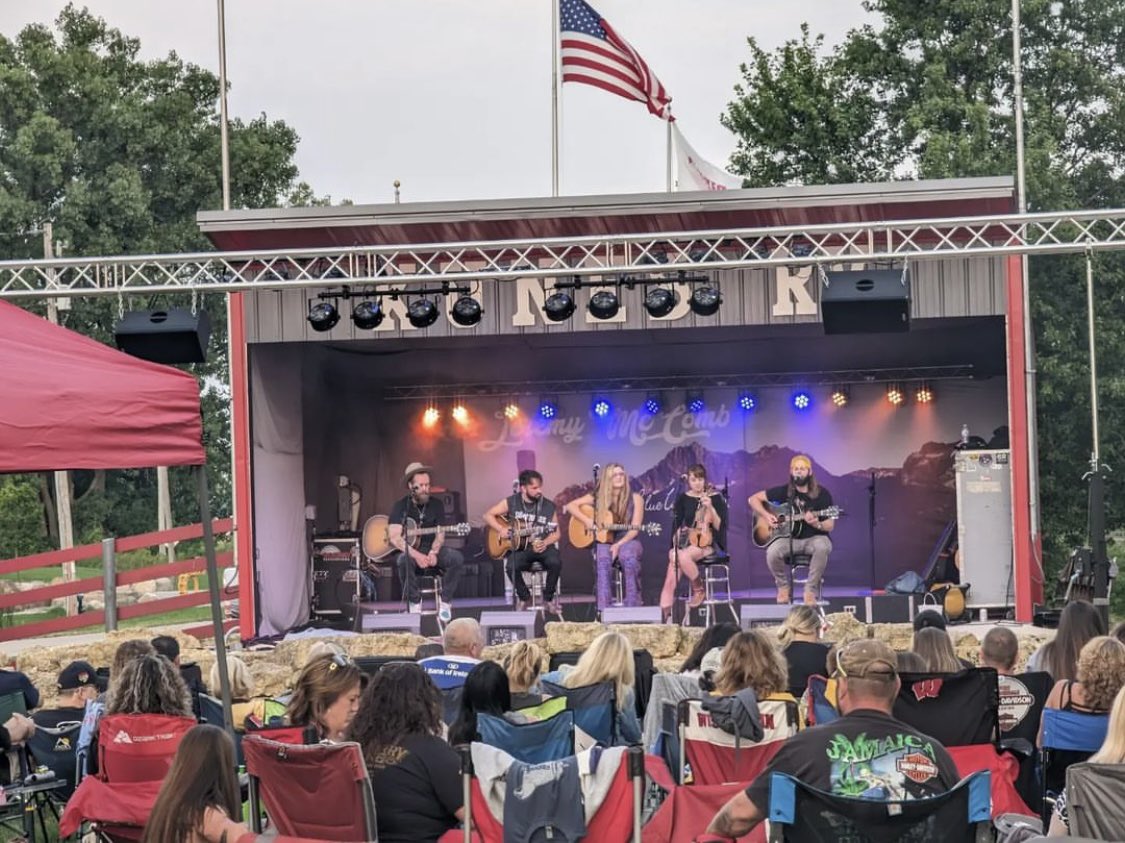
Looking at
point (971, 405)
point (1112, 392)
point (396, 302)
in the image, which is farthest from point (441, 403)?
point (1112, 392)

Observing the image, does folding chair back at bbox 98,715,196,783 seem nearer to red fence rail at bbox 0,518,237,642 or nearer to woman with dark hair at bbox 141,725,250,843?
woman with dark hair at bbox 141,725,250,843

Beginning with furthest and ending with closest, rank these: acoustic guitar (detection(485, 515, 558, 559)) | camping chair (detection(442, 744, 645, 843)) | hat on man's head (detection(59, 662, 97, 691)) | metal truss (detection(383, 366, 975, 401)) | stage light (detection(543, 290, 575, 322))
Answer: metal truss (detection(383, 366, 975, 401)), acoustic guitar (detection(485, 515, 558, 559)), stage light (detection(543, 290, 575, 322)), hat on man's head (detection(59, 662, 97, 691)), camping chair (detection(442, 744, 645, 843))

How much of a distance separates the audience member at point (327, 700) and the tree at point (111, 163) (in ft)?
75.4

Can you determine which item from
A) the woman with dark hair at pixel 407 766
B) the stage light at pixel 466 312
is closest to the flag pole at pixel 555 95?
the stage light at pixel 466 312

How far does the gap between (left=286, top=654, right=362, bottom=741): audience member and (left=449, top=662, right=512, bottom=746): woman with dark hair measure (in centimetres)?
46

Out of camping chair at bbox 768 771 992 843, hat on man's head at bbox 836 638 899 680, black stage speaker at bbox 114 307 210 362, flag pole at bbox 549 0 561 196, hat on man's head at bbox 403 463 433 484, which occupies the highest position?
flag pole at bbox 549 0 561 196

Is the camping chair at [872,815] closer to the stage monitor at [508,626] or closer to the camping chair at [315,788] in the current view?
the camping chair at [315,788]

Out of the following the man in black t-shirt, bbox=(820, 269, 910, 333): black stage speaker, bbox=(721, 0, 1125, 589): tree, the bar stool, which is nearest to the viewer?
bbox=(820, 269, 910, 333): black stage speaker

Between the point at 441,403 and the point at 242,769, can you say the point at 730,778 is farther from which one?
the point at 441,403

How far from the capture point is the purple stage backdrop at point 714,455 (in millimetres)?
16719

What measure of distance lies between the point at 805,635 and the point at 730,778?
8.03 ft

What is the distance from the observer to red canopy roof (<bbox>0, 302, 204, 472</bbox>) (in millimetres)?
5691

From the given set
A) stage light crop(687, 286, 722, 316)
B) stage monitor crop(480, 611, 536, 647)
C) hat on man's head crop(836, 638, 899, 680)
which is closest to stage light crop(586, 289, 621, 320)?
stage light crop(687, 286, 722, 316)

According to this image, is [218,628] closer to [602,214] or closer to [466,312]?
[466,312]
